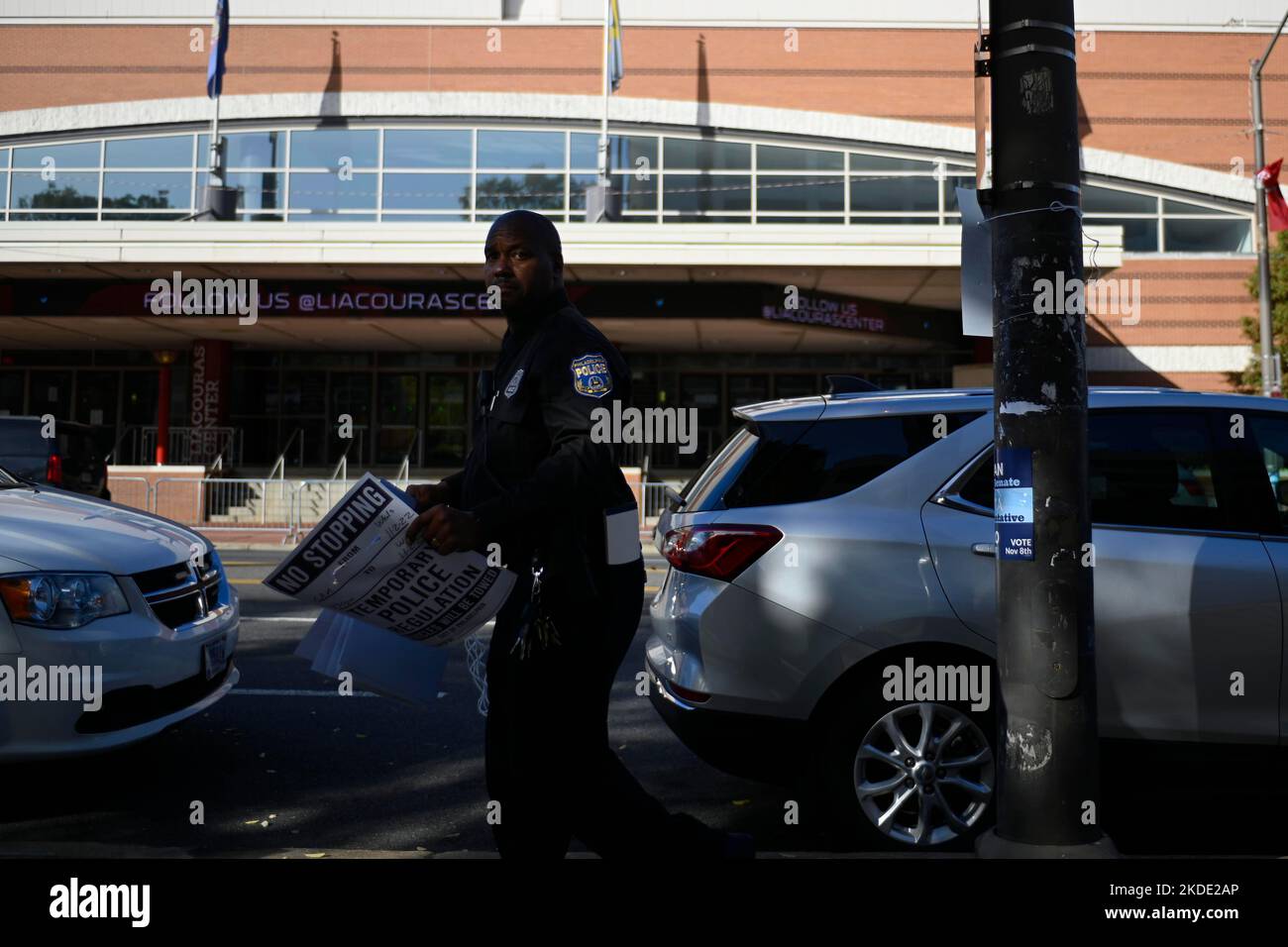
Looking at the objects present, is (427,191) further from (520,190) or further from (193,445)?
(193,445)

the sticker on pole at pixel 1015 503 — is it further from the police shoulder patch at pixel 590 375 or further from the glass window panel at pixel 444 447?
the glass window panel at pixel 444 447

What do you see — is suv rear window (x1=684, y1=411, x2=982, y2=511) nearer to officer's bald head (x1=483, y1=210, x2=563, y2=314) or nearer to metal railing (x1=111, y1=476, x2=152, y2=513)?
officer's bald head (x1=483, y1=210, x2=563, y2=314)

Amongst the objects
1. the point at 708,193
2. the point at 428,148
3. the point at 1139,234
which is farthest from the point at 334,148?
the point at 1139,234

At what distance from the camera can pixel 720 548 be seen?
159 inches

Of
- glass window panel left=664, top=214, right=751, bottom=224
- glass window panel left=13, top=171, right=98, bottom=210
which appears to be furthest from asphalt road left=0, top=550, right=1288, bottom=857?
glass window panel left=13, top=171, right=98, bottom=210

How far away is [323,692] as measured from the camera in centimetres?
689

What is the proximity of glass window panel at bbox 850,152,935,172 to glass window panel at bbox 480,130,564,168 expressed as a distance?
6.92 metres

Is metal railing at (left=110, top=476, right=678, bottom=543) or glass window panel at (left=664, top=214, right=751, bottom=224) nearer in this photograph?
metal railing at (left=110, top=476, right=678, bottom=543)

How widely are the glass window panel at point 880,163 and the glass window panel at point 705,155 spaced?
253 cm

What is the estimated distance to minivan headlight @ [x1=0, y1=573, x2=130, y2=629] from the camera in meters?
4.25

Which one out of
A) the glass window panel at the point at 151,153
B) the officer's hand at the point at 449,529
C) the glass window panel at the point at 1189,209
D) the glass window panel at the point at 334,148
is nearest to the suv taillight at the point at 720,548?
the officer's hand at the point at 449,529

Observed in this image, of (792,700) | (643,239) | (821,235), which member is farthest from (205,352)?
(792,700)

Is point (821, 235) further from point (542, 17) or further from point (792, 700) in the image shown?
point (792, 700)

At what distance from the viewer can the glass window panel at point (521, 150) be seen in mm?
25984
